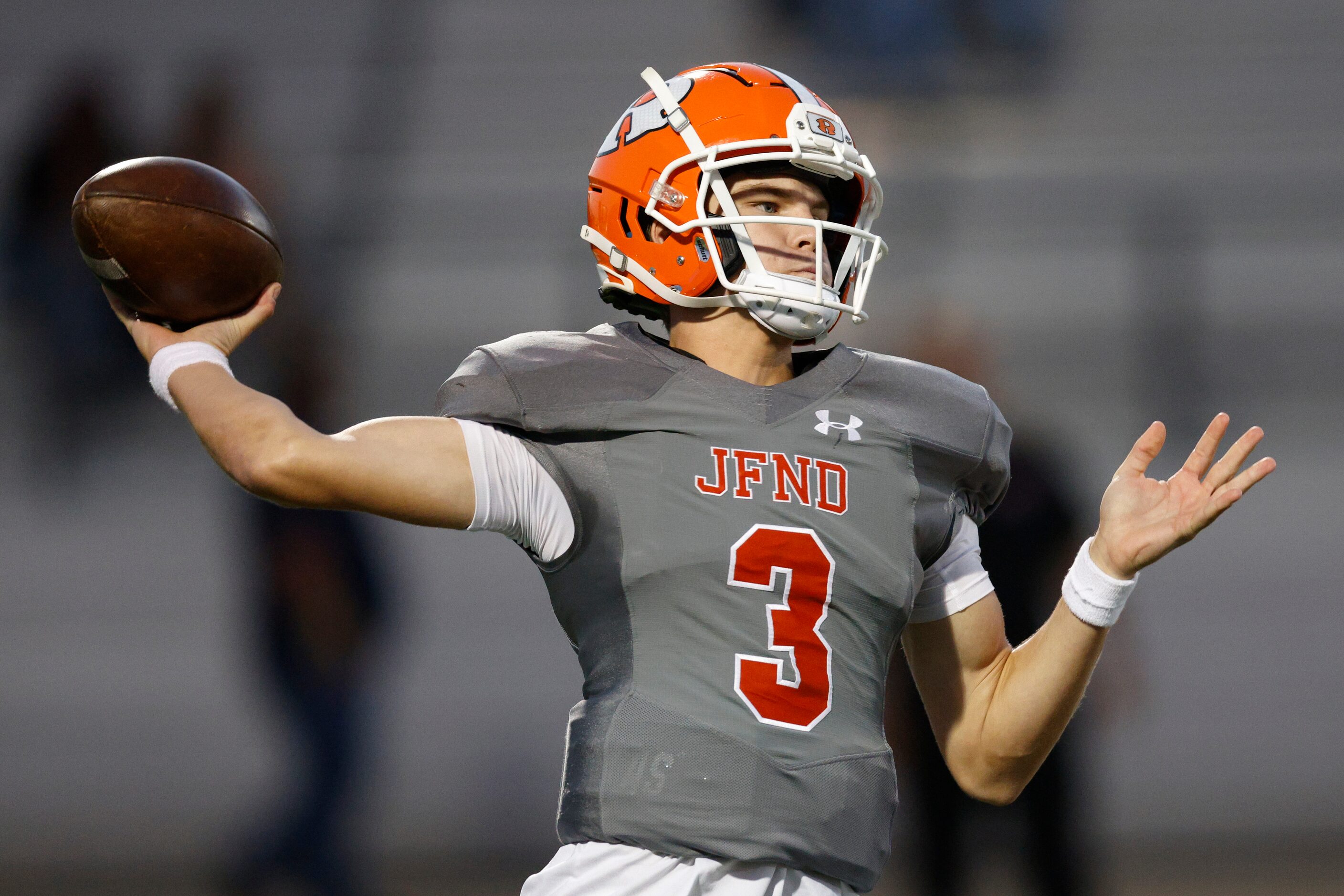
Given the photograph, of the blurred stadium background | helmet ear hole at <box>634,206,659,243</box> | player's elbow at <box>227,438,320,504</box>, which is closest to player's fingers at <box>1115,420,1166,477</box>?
helmet ear hole at <box>634,206,659,243</box>

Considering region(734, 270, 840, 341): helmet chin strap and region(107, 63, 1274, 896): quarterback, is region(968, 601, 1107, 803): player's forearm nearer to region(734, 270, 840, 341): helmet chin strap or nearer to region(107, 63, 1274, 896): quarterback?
region(107, 63, 1274, 896): quarterback

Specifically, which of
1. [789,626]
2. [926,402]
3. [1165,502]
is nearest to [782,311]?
[926,402]

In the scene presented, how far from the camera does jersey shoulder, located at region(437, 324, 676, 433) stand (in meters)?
1.25

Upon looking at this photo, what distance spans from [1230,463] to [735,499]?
1.58ft

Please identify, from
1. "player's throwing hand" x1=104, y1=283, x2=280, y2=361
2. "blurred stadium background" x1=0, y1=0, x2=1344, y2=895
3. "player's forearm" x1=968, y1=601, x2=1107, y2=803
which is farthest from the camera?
"blurred stadium background" x1=0, y1=0, x2=1344, y2=895

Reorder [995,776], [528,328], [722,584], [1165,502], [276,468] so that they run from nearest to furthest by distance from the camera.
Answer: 1. [276,468]
2. [722,584]
3. [1165,502]
4. [995,776]
5. [528,328]

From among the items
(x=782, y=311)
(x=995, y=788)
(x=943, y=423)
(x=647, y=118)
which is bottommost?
(x=995, y=788)

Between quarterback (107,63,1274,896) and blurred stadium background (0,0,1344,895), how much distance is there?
6.11ft

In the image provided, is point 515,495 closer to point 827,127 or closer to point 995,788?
point 827,127

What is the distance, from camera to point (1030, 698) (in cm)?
135

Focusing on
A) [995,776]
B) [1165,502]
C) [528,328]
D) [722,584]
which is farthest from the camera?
[528,328]

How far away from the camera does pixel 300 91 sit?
368 centimetres

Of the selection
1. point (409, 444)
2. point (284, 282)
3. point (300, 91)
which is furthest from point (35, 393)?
point (409, 444)

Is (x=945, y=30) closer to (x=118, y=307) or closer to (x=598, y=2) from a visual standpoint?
(x=598, y=2)
